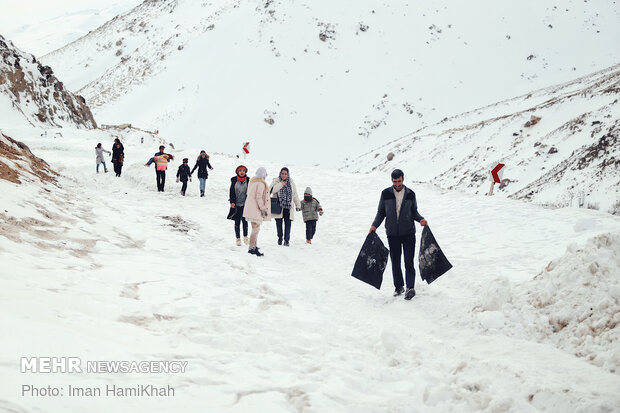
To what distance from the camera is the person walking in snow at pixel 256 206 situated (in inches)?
349

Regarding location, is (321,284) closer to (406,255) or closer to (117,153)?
(406,255)

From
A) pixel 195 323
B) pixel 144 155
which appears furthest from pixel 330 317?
pixel 144 155

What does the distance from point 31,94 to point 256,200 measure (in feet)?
98.7

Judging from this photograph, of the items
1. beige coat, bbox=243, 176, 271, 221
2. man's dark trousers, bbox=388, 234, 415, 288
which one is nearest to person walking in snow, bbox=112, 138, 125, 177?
beige coat, bbox=243, 176, 271, 221

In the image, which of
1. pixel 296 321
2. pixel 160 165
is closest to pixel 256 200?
pixel 296 321

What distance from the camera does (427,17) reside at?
54.1 meters

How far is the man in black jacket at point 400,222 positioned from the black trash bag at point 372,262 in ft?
0.53

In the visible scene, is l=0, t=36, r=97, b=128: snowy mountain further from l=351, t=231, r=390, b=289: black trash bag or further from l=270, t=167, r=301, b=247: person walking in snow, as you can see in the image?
l=351, t=231, r=390, b=289: black trash bag

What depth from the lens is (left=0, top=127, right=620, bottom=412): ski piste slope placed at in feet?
10.6

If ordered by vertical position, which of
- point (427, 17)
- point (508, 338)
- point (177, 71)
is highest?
point (427, 17)

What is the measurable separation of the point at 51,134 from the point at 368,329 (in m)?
28.6

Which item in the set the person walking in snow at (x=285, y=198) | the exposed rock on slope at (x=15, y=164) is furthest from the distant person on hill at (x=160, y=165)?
the person walking in snow at (x=285, y=198)

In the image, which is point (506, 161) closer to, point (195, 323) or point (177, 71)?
point (195, 323)

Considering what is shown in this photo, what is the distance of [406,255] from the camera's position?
6617mm
